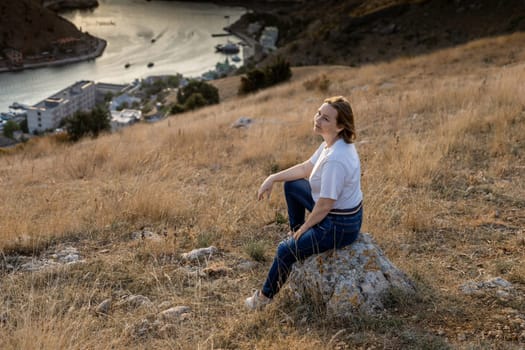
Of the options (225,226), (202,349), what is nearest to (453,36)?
(225,226)

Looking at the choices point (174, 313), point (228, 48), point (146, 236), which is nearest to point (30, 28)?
point (228, 48)

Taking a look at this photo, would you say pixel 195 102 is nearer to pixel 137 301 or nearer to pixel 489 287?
pixel 137 301

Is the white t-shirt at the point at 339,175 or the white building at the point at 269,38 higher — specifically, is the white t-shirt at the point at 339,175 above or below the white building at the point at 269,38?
above

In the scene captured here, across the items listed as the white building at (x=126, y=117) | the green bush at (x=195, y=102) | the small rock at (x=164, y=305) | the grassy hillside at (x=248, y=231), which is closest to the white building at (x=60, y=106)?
the white building at (x=126, y=117)

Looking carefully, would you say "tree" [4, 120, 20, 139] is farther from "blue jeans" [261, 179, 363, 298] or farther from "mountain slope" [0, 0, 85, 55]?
"blue jeans" [261, 179, 363, 298]

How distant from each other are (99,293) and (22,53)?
69.4m

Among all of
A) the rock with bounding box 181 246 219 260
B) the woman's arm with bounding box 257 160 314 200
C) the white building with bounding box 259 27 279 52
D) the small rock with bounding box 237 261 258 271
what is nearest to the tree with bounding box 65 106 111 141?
the rock with bounding box 181 246 219 260

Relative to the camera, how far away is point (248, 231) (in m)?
4.87

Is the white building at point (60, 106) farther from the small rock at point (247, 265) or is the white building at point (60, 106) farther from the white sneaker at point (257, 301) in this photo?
the white sneaker at point (257, 301)

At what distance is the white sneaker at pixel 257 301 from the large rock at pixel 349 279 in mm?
183

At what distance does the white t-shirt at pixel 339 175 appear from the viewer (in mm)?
3357

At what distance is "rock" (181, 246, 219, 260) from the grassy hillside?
7 centimetres

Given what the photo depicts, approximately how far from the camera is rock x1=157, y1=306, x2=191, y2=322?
3.40 meters

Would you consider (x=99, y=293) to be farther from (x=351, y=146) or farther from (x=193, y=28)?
(x=193, y=28)
